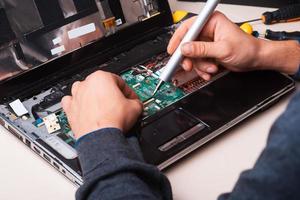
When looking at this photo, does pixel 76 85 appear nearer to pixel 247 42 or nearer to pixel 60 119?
pixel 60 119

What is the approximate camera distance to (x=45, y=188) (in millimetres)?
685

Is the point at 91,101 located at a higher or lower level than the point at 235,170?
higher

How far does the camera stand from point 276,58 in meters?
0.81

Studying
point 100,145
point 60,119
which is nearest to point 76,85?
point 60,119

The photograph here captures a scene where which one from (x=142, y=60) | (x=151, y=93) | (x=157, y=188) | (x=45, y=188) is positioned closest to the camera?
(x=157, y=188)

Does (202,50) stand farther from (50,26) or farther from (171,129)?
(50,26)

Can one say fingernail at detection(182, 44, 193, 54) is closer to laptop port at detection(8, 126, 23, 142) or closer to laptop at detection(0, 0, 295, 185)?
laptop at detection(0, 0, 295, 185)

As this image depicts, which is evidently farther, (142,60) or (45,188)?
(142,60)

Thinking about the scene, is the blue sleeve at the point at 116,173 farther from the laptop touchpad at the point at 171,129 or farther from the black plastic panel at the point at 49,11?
the black plastic panel at the point at 49,11

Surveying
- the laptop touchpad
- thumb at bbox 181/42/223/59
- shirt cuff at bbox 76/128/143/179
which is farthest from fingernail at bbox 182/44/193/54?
shirt cuff at bbox 76/128/143/179

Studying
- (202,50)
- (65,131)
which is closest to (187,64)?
(202,50)

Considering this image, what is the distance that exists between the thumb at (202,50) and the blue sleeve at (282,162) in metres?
0.40

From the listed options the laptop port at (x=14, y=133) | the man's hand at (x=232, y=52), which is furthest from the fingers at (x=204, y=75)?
the laptop port at (x=14, y=133)

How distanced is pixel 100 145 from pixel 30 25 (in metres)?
0.40
